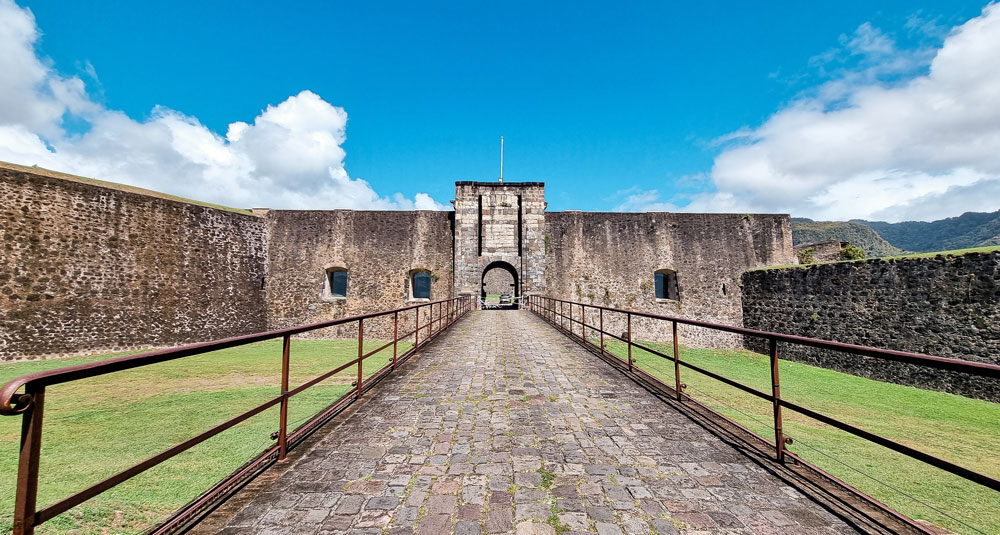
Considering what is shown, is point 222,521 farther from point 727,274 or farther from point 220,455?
point 727,274

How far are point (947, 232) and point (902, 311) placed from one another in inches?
5190

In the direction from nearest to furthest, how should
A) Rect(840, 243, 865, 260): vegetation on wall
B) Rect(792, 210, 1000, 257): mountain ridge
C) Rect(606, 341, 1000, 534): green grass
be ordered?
Rect(606, 341, 1000, 534): green grass < Rect(840, 243, 865, 260): vegetation on wall < Rect(792, 210, 1000, 257): mountain ridge

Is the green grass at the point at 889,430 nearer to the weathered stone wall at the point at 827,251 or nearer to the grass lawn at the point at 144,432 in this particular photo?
the grass lawn at the point at 144,432

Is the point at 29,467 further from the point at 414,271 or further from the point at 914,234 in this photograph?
the point at 914,234

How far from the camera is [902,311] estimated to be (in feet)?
32.8

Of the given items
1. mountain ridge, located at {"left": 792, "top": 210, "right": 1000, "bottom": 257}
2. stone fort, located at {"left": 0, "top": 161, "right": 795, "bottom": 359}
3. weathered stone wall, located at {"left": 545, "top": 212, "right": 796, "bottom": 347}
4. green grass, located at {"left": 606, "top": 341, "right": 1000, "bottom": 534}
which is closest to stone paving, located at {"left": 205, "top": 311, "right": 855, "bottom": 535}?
green grass, located at {"left": 606, "top": 341, "right": 1000, "bottom": 534}

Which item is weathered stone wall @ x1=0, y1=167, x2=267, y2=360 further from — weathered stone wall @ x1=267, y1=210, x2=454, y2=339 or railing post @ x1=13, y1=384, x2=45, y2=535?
railing post @ x1=13, y1=384, x2=45, y2=535

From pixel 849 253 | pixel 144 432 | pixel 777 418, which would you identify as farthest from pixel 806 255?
pixel 144 432

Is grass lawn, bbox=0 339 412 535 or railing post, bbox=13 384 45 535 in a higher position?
railing post, bbox=13 384 45 535

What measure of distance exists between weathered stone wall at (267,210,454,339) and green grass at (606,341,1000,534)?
10.1 m

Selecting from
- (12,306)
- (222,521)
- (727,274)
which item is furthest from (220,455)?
(727,274)

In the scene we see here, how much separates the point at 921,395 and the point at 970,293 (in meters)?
2.75

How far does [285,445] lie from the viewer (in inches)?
110

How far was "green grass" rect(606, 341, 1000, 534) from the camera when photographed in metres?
3.59
